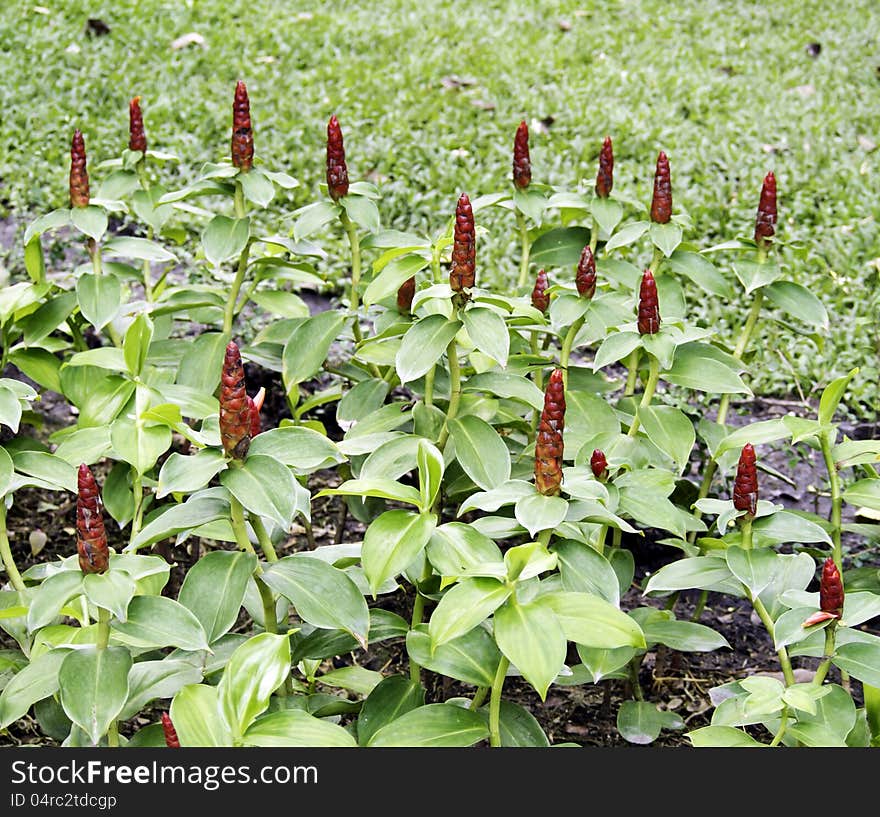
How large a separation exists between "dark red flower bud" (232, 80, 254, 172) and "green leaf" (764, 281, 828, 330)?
1361 mm

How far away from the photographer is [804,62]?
22.4 feet

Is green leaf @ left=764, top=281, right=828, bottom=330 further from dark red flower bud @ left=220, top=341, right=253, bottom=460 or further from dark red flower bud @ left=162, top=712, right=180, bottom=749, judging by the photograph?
dark red flower bud @ left=162, top=712, right=180, bottom=749

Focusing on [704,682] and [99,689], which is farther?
[704,682]

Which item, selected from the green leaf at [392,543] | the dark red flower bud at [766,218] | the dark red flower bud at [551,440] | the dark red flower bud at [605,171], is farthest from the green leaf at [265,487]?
the dark red flower bud at [766,218]

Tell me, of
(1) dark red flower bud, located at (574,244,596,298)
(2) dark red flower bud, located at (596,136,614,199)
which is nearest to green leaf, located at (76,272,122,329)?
(1) dark red flower bud, located at (574,244,596,298)

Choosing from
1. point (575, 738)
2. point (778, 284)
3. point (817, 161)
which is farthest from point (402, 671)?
point (817, 161)

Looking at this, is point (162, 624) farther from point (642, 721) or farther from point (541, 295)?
point (541, 295)

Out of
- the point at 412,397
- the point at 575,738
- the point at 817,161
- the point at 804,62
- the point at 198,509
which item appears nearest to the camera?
the point at 198,509

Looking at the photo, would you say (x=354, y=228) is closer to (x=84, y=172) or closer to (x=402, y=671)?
(x=84, y=172)

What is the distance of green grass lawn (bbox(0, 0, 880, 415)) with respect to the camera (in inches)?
196

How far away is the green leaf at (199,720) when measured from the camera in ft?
6.18

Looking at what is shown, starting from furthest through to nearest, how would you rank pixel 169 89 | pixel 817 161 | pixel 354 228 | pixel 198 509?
pixel 169 89, pixel 817 161, pixel 354 228, pixel 198 509

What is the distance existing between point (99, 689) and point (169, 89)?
185 inches

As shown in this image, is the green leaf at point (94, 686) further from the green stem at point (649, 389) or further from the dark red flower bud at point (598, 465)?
the green stem at point (649, 389)
